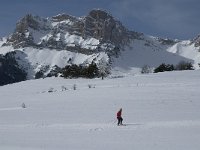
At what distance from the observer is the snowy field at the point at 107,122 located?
1048 inches

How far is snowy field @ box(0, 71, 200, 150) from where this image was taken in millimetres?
26625

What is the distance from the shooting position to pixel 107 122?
35.6m

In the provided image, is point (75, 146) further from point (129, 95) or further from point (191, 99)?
point (129, 95)

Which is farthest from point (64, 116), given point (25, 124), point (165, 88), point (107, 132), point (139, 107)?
point (165, 88)

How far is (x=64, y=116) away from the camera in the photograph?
4100cm

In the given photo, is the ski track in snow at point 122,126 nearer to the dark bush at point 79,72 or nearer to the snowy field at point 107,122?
the snowy field at point 107,122

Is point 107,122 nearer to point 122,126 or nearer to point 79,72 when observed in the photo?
point 122,126

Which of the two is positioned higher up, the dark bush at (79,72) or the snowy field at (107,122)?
the dark bush at (79,72)

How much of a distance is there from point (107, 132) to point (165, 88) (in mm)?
29151

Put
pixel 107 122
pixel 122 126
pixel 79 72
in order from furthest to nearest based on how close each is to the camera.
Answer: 1. pixel 79 72
2. pixel 107 122
3. pixel 122 126

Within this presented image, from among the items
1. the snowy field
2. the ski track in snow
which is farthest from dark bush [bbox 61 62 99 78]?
the ski track in snow

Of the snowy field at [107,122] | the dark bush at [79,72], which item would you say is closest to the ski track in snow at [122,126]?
the snowy field at [107,122]

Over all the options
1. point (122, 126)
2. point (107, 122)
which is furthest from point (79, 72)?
point (122, 126)

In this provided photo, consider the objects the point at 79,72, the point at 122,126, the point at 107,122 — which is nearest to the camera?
the point at 122,126
